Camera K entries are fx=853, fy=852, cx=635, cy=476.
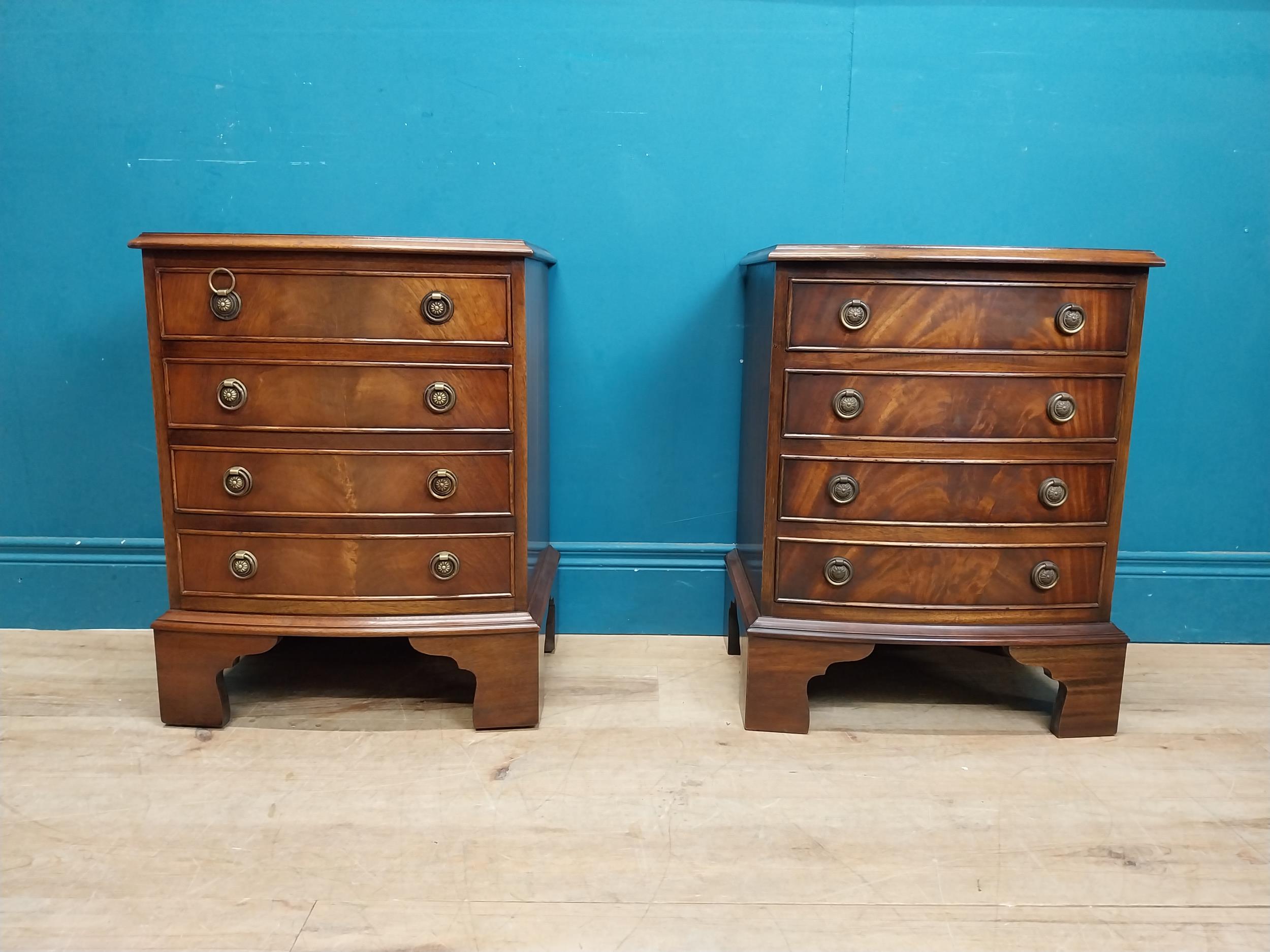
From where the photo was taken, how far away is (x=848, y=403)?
5.39 ft

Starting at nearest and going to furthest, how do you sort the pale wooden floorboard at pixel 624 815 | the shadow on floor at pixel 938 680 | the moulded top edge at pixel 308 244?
the pale wooden floorboard at pixel 624 815, the moulded top edge at pixel 308 244, the shadow on floor at pixel 938 680

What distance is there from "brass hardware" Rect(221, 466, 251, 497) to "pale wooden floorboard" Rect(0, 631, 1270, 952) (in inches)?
19.4

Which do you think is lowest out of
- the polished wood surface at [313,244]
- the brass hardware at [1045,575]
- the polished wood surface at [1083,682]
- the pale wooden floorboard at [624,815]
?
the pale wooden floorboard at [624,815]

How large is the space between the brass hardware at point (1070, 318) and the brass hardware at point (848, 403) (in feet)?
1.27

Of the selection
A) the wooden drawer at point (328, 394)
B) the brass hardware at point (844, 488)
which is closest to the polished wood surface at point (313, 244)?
the wooden drawer at point (328, 394)

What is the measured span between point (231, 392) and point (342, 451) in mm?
230

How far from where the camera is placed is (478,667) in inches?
67.4

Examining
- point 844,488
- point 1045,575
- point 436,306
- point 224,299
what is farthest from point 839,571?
point 224,299

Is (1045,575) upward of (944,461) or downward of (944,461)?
downward

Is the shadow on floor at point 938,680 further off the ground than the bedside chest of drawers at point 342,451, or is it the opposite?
the bedside chest of drawers at point 342,451

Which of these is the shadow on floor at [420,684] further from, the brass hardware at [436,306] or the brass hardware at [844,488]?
the brass hardware at [436,306]

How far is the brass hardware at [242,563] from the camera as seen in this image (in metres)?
1.67

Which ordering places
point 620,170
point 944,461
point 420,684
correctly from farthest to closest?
point 620,170, point 420,684, point 944,461

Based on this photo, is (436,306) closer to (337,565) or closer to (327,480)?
(327,480)
